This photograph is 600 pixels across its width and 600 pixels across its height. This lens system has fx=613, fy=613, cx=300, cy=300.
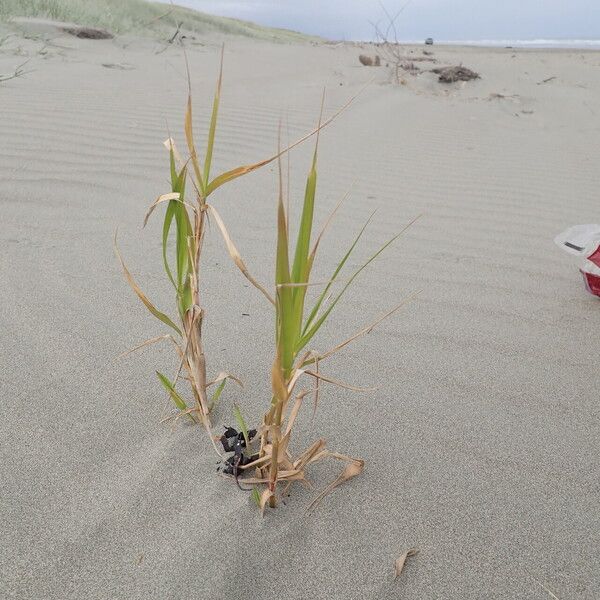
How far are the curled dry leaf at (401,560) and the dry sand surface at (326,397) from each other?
1 cm

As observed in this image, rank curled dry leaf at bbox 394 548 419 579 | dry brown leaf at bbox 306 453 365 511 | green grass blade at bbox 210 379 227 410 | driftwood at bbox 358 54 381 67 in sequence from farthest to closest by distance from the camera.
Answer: driftwood at bbox 358 54 381 67 → green grass blade at bbox 210 379 227 410 → dry brown leaf at bbox 306 453 365 511 → curled dry leaf at bbox 394 548 419 579

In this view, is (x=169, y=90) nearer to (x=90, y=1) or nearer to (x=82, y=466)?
(x=82, y=466)

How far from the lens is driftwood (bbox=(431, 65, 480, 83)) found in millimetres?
6219

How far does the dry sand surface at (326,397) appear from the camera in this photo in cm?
104

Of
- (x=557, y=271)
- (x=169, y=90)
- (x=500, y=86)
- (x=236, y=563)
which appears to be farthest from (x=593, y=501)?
(x=500, y=86)

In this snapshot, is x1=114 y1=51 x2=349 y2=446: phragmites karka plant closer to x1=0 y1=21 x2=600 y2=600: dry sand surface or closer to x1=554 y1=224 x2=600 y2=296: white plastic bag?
x1=0 y1=21 x2=600 y2=600: dry sand surface

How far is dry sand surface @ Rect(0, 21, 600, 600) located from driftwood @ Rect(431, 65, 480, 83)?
2.99 metres

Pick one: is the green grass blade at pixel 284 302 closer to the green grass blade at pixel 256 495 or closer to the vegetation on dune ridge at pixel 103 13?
the green grass blade at pixel 256 495

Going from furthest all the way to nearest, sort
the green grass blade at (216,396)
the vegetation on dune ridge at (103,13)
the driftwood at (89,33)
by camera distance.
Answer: the vegetation on dune ridge at (103,13), the driftwood at (89,33), the green grass blade at (216,396)

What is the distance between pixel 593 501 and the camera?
119 cm

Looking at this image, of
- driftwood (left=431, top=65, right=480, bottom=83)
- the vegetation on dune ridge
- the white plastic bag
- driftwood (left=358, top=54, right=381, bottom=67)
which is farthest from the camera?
the vegetation on dune ridge

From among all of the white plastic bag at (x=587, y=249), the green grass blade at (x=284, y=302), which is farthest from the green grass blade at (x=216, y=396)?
the white plastic bag at (x=587, y=249)

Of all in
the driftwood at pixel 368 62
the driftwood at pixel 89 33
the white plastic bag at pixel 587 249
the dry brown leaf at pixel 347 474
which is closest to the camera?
the dry brown leaf at pixel 347 474

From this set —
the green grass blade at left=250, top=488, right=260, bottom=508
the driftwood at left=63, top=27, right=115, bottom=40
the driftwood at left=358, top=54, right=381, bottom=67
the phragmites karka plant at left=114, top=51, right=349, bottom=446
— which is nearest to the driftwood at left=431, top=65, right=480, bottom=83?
the driftwood at left=358, top=54, right=381, bottom=67
